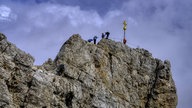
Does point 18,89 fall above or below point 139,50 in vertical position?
below

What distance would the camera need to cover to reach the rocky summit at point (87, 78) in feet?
267

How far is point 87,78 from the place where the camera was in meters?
90.3

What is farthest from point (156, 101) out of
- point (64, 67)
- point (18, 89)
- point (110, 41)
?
point (18, 89)

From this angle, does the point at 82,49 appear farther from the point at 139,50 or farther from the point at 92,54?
the point at 139,50

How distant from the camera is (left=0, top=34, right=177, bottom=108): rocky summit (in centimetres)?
8150

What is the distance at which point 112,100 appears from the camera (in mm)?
92375

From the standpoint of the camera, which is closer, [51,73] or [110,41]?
[51,73]

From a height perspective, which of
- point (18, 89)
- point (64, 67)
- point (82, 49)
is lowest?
point (18, 89)

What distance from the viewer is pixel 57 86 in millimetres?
84938

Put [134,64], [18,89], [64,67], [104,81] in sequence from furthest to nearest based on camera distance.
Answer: [134,64]
[104,81]
[64,67]
[18,89]

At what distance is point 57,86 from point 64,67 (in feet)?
16.6

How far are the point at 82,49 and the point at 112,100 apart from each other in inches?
473

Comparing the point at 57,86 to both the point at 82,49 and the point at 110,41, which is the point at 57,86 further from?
the point at 110,41

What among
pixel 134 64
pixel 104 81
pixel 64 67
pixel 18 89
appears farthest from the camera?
pixel 134 64
